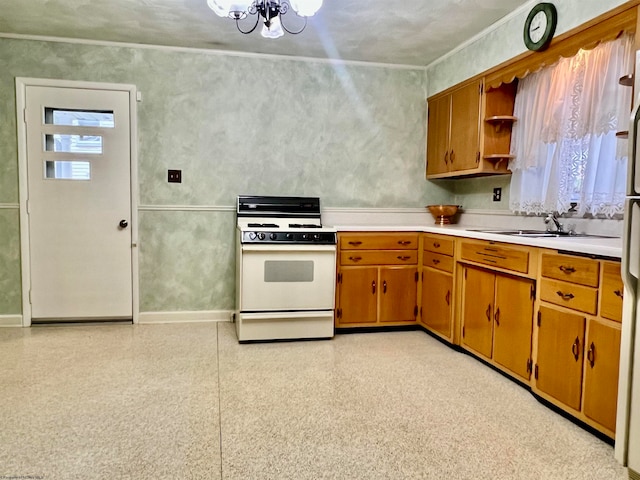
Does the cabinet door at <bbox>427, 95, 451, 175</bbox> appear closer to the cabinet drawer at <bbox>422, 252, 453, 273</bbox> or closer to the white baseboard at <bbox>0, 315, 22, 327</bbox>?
the cabinet drawer at <bbox>422, 252, 453, 273</bbox>

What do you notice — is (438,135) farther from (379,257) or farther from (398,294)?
(398,294)

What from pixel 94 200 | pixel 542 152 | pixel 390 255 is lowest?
pixel 390 255

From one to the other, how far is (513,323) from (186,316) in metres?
2.73

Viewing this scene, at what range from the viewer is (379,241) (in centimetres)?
382

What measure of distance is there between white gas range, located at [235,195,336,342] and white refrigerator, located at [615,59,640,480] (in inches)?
83.8

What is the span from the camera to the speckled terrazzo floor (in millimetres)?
1889

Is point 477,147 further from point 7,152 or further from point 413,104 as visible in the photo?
point 7,152

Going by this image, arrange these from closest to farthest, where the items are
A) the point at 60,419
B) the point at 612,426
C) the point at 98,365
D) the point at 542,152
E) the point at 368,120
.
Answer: the point at 612,426 → the point at 60,419 → the point at 98,365 → the point at 542,152 → the point at 368,120

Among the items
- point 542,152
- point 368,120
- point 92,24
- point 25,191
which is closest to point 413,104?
point 368,120

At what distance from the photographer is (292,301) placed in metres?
3.59

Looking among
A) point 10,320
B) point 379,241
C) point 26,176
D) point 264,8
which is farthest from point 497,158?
point 10,320

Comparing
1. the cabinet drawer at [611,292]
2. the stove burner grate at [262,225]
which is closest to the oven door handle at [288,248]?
the stove burner grate at [262,225]

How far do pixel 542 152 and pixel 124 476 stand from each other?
3.10 meters

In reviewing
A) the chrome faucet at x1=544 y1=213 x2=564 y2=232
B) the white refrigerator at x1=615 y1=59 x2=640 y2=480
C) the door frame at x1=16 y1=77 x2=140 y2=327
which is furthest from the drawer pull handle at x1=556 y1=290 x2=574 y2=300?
the door frame at x1=16 y1=77 x2=140 y2=327
